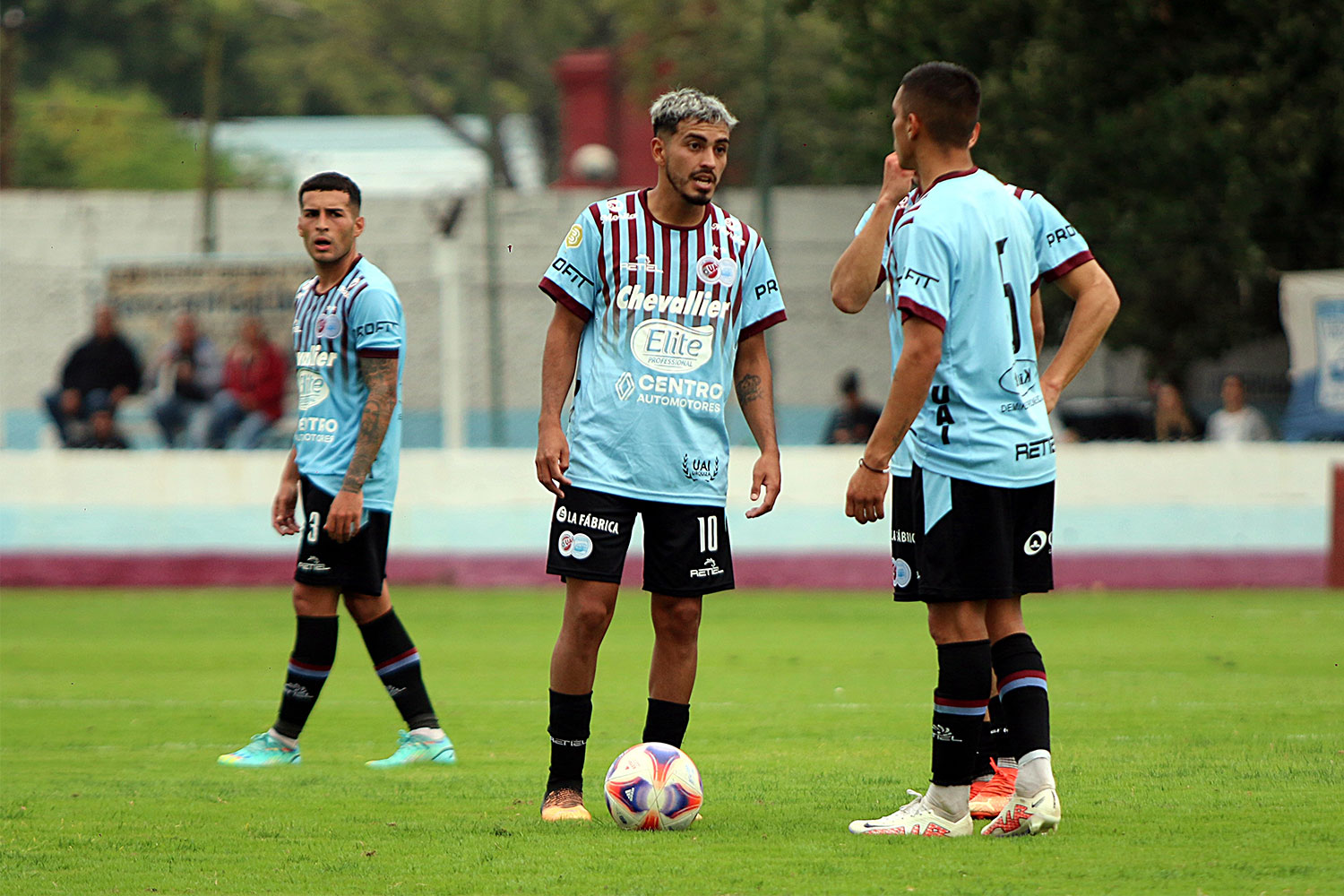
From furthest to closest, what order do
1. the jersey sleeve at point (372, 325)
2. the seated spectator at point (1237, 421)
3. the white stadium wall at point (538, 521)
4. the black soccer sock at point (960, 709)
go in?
the seated spectator at point (1237, 421) < the white stadium wall at point (538, 521) < the jersey sleeve at point (372, 325) < the black soccer sock at point (960, 709)

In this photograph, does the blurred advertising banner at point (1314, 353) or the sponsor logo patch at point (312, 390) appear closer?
the sponsor logo patch at point (312, 390)

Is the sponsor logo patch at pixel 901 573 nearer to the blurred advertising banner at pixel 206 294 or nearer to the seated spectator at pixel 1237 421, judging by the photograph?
the seated spectator at pixel 1237 421

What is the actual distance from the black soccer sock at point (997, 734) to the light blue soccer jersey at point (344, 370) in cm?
246

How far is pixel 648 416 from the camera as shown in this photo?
17.8 feet

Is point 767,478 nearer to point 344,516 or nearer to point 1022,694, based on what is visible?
point 1022,694

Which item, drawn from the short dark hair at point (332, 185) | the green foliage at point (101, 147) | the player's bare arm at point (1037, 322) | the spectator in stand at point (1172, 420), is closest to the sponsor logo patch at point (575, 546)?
the player's bare arm at point (1037, 322)

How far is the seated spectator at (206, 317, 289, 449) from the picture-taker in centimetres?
1647

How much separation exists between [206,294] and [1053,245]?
52.1 ft

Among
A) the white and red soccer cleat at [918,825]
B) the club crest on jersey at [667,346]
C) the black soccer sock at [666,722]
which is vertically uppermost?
the club crest on jersey at [667,346]

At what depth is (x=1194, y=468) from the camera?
15.6m

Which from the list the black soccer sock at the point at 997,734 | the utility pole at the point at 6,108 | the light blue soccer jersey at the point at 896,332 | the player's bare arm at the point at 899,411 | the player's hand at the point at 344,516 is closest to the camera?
the player's bare arm at the point at 899,411

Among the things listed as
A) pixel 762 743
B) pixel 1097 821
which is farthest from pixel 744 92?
pixel 1097 821

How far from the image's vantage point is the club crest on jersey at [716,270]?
550 centimetres

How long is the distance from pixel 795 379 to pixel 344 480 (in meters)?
11.4
